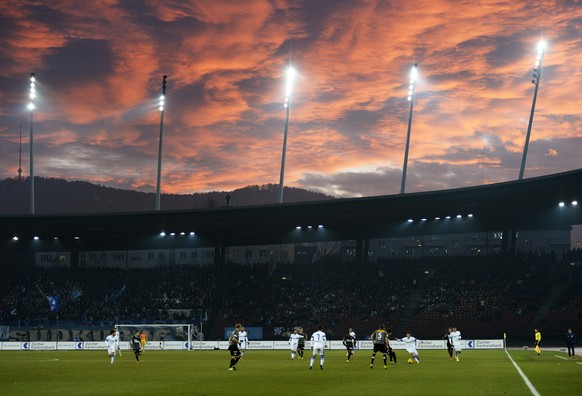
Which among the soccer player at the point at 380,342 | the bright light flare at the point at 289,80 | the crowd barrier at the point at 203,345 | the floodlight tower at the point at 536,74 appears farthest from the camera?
the bright light flare at the point at 289,80

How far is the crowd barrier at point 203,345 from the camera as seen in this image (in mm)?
65812

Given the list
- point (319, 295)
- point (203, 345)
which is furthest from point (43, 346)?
point (319, 295)

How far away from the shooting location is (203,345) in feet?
223

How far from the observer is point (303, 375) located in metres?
30.1

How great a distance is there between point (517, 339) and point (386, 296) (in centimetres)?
1532

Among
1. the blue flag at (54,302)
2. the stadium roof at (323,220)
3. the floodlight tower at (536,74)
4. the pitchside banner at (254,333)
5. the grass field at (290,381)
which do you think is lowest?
the pitchside banner at (254,333)

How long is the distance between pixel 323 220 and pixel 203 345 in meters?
18.7

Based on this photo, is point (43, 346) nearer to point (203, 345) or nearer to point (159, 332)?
point (159, 332)

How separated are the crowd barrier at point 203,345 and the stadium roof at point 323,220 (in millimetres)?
12565

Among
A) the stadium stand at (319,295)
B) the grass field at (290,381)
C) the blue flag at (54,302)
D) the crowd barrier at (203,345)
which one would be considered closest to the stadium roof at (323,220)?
the stadium stand at (319,295)

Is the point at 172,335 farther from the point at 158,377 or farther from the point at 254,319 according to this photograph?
the point at 158,377

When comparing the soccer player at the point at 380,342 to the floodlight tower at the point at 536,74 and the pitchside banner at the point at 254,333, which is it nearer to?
the floodlight tower at the point at 536,74

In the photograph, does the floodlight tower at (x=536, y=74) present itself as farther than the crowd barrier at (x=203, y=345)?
No

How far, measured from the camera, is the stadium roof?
66188 millimetres
